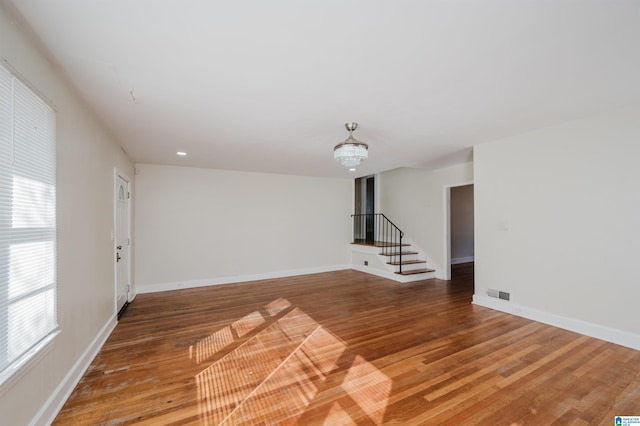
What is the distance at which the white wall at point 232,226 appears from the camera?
5203mm

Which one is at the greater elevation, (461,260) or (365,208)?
(365,208)

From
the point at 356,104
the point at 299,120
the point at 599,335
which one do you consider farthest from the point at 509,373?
the point at 299,120

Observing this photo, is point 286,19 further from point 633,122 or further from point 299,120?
point 633,122

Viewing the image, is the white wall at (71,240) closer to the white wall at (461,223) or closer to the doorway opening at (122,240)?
the doorway opening at (122,240)

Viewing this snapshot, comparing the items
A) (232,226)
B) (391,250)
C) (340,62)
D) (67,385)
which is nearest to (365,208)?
(391,250)

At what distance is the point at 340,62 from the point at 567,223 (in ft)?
11.3

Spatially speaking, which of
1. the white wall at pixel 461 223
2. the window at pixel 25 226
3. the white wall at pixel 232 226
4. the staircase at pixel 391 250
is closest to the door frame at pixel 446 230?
the staircase at pixel 391 250

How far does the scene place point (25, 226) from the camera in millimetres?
1589

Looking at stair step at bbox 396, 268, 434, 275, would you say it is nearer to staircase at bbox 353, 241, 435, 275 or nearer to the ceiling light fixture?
staircase at bbox 353, 241, 435, 275

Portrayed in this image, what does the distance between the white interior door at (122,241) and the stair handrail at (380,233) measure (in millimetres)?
5149

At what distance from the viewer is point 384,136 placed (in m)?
3.65

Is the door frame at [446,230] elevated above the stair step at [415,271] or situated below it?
above

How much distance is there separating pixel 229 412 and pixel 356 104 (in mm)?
2812

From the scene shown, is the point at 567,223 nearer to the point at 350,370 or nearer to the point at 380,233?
the point at 350,370
